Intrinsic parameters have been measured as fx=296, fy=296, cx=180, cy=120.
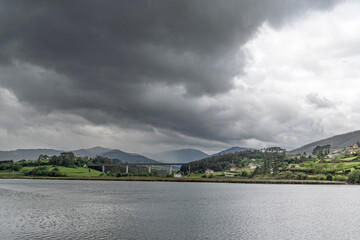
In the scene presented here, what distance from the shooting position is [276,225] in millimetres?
54469

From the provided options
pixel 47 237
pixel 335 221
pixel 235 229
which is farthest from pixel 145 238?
pixel 335 221

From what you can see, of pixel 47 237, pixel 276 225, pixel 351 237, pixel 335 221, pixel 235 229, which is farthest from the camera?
pixel 335 221

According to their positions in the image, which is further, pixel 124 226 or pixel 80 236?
pixel 124 226

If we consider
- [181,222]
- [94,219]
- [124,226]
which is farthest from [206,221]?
[94,219]

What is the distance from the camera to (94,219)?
57250 millimetres

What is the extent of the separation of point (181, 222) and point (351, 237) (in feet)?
92.6

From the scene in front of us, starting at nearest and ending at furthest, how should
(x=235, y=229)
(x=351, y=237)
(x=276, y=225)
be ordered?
(x=351, y=237), (x=235, y=229), (x=276, y=225)

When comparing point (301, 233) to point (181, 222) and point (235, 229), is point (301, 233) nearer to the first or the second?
point (235, 229)

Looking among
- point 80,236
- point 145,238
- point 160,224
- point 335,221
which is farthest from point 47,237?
point 335,221

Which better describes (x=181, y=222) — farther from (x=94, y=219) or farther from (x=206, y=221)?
(x=94, y=219)

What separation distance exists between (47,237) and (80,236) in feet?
14.4

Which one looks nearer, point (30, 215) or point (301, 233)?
point (301, 233)

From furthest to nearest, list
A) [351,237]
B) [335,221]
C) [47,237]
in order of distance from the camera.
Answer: [335,221], [351,237], [47,237]

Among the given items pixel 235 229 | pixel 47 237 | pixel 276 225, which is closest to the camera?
pixel 47 237
